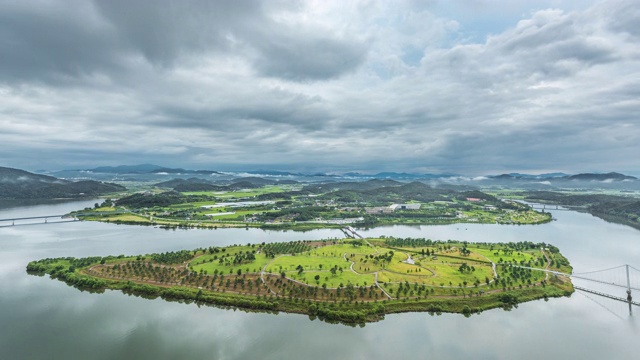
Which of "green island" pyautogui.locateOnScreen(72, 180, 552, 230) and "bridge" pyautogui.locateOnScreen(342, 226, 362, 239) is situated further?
"green island" pyautogui.locateOnScreen(72, 180, 552, 230)

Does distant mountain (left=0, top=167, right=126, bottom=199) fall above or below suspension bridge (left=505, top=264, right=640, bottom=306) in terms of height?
above

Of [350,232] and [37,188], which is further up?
[37,188]

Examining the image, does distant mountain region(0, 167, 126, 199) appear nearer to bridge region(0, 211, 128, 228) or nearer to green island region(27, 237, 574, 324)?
bridge region(0, 211, 128, 228)

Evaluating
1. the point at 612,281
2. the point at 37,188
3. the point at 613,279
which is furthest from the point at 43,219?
the point at 613,279

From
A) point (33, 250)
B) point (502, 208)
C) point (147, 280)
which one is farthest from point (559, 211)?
point (33, 250)

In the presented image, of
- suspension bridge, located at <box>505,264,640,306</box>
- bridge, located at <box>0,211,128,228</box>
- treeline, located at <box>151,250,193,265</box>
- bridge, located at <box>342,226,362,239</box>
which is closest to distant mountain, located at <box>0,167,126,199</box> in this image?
bridge, located at <box>0,211,128,228</box>

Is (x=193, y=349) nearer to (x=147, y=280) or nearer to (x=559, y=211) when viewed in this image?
(x=147, y=280)

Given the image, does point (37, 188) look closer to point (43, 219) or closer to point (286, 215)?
point (43, 219)
